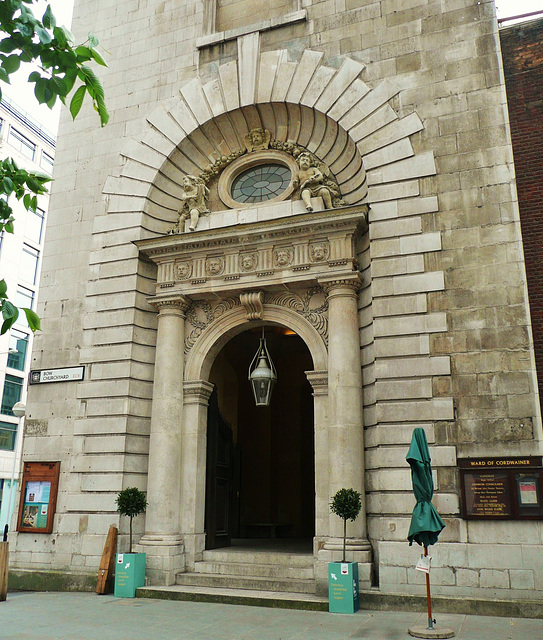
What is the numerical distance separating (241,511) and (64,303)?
930 cm

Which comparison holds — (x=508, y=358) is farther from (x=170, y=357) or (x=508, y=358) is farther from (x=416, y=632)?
(x=170, y=357)

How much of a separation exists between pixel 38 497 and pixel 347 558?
7.51 meters

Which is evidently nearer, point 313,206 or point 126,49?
point 313,206

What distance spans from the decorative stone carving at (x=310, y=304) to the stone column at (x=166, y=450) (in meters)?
2.29

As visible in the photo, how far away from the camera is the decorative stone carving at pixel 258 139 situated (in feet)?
50.2

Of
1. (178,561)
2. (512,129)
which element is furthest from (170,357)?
(512,129)

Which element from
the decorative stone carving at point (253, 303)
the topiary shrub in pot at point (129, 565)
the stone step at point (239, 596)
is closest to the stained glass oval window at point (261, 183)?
the decorative stone carving at point (253, 303)

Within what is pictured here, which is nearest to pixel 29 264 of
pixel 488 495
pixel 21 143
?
pixel 21 143

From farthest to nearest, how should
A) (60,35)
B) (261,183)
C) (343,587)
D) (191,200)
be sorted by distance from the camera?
(261,183) < (191,200) < (343,587) < (60,35)

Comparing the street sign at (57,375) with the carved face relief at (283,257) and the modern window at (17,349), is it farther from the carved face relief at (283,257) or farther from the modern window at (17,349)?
the modern window at (17,349)

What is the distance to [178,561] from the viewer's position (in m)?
13.0

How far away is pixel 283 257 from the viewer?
13.7 m

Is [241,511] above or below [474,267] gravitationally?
below

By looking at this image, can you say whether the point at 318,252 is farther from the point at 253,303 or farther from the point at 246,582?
the point at 246,582
